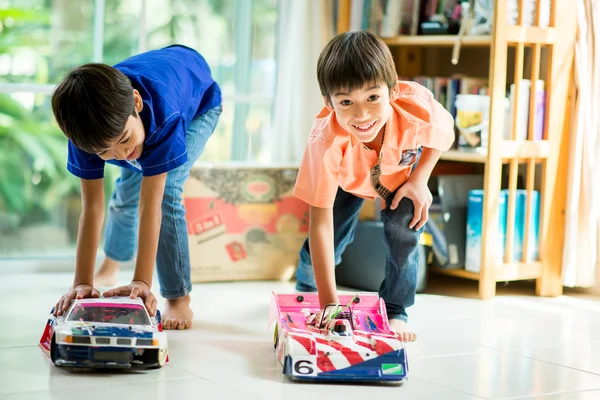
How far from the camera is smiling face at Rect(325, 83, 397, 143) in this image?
177 centimetres

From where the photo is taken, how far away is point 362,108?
1.77 meters

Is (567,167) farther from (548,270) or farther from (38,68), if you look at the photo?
(38,68)

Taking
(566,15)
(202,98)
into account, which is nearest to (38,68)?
(202,98)

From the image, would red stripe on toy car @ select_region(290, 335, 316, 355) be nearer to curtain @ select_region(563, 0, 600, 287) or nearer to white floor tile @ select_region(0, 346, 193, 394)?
white floor tile @ select_region(0, 346, 193, 394)

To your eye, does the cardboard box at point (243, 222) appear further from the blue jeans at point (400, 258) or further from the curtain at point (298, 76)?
the blue jeans at point (400, 258)

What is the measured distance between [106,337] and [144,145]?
42cm

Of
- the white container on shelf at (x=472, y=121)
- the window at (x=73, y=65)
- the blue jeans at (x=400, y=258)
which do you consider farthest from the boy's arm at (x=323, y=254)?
the window at (x=73, y=65)

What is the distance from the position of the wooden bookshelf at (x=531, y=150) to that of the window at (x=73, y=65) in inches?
32.2

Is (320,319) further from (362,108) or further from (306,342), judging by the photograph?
(362,108)

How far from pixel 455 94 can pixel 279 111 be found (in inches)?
23.2

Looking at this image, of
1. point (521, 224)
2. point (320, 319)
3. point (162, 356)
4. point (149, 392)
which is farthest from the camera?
point (521, 224)

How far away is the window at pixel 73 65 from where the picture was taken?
302 cm

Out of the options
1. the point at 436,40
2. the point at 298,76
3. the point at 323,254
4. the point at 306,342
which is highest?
the point at 436,40

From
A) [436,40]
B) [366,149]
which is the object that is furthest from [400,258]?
[436,40]
